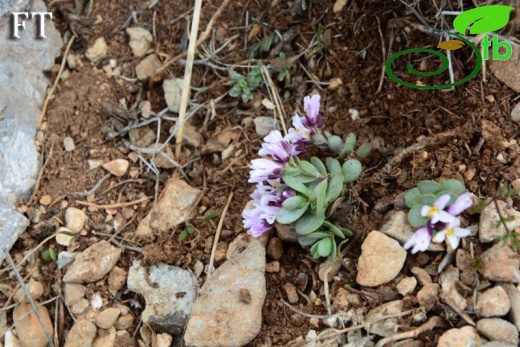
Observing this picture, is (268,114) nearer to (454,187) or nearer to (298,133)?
(298,133)

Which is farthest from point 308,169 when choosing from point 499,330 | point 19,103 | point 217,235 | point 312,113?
point 19,103

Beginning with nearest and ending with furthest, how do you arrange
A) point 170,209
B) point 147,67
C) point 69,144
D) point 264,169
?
point 264,169
point 170,209
point 69,144
point 147,67

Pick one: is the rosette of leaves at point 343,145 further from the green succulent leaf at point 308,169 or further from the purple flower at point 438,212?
the purple flower at point 438,212

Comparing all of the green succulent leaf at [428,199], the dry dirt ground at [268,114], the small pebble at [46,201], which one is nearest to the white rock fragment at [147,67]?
the dry dirt ground at [268,114]

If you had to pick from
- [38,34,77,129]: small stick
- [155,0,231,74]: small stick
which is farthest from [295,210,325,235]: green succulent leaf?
[38,34,77,129]: small stick

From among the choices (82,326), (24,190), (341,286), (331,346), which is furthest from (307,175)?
(24,190)

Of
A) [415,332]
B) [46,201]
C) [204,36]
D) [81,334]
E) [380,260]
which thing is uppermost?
[204,36]
